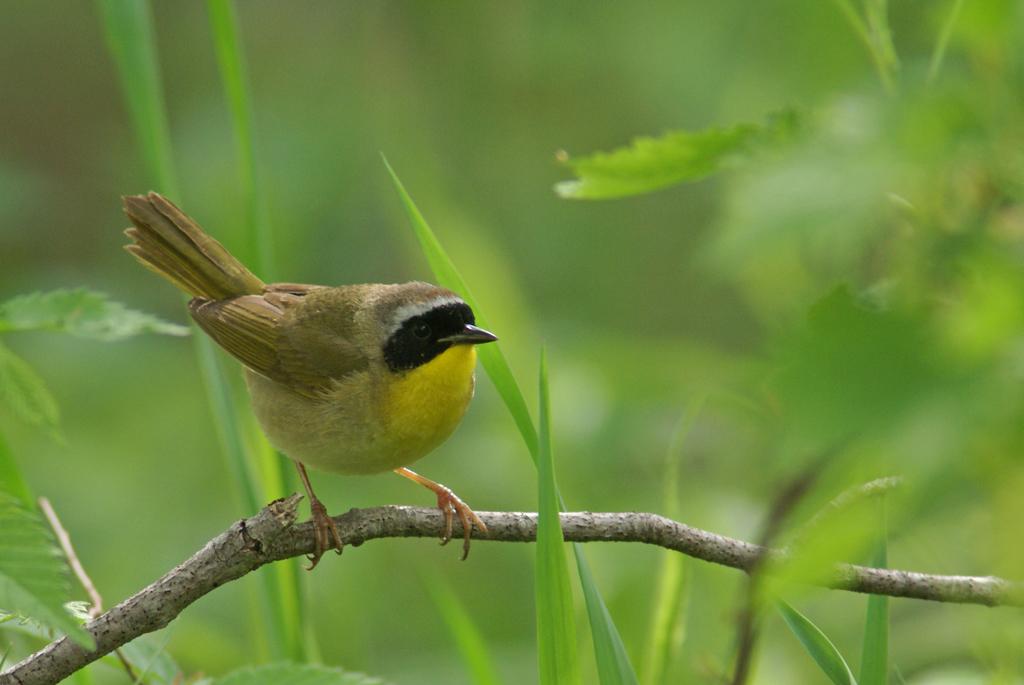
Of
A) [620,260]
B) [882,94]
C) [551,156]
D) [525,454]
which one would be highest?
[551,156]

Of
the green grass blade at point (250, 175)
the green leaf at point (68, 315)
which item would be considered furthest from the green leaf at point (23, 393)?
the green grass blade at point (250, 175)

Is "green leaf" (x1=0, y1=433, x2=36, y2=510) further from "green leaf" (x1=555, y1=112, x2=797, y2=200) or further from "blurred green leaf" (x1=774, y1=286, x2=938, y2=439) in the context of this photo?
"blurred green leaf" (x1=774, y1=286, x2=938, y2=439)

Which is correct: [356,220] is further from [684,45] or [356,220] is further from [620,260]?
[684,45]

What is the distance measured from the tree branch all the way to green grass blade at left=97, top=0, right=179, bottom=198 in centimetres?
95

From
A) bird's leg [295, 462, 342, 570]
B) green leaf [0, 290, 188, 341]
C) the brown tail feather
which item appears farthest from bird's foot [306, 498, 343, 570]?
the brown tail feather

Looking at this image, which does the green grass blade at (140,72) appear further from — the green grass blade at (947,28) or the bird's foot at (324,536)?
the green grass blade at (947,28)

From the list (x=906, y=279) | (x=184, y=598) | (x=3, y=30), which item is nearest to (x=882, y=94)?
(x=906, y=279)

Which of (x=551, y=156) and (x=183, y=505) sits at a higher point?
(x=551, y=156)

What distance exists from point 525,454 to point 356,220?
109 inches

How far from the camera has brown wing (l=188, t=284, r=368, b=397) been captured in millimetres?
3434

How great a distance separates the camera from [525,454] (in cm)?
438

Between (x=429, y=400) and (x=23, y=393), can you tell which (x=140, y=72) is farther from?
(x=429, y=400)

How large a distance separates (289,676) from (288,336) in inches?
70.9

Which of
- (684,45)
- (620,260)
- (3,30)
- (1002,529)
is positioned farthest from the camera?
(3,30)
